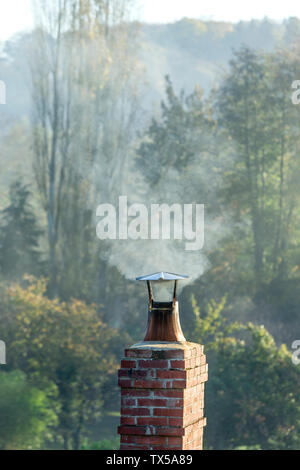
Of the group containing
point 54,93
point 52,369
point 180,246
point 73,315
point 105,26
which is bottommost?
point 52,369

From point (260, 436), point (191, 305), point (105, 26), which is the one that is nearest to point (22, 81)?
point (105, 26)

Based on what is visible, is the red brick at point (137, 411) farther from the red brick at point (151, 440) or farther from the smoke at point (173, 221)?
the smoke at point (173, 221)

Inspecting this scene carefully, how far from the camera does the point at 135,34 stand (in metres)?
20.2

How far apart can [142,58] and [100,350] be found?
8106 millimetres

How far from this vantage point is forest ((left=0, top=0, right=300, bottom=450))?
16484 millimetres

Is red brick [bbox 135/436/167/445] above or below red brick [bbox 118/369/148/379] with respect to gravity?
below

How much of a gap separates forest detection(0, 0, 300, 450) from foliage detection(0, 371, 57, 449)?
90 mm

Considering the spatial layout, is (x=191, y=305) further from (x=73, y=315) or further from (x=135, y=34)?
(x=135, y=34)

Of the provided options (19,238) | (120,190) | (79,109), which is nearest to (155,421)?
(120,190)

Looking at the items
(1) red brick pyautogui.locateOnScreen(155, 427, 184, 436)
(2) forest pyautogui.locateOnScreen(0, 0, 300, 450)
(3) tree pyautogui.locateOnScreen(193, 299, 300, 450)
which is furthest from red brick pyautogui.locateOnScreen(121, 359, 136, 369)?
(2) forest pyautogui.locateOnScreen(0, 0, 300, 450)

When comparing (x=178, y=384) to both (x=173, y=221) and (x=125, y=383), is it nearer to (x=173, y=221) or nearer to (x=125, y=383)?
(x=125, y=383)

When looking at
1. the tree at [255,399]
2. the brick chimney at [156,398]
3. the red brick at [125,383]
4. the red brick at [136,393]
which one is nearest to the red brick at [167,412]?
the brick chimney at [156,398]

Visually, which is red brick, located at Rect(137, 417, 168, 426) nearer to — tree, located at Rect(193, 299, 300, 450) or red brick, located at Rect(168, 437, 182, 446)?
red brick, located at Rect(168, 437, 182, 446)

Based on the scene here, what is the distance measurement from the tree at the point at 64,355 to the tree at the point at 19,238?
1.60 m
